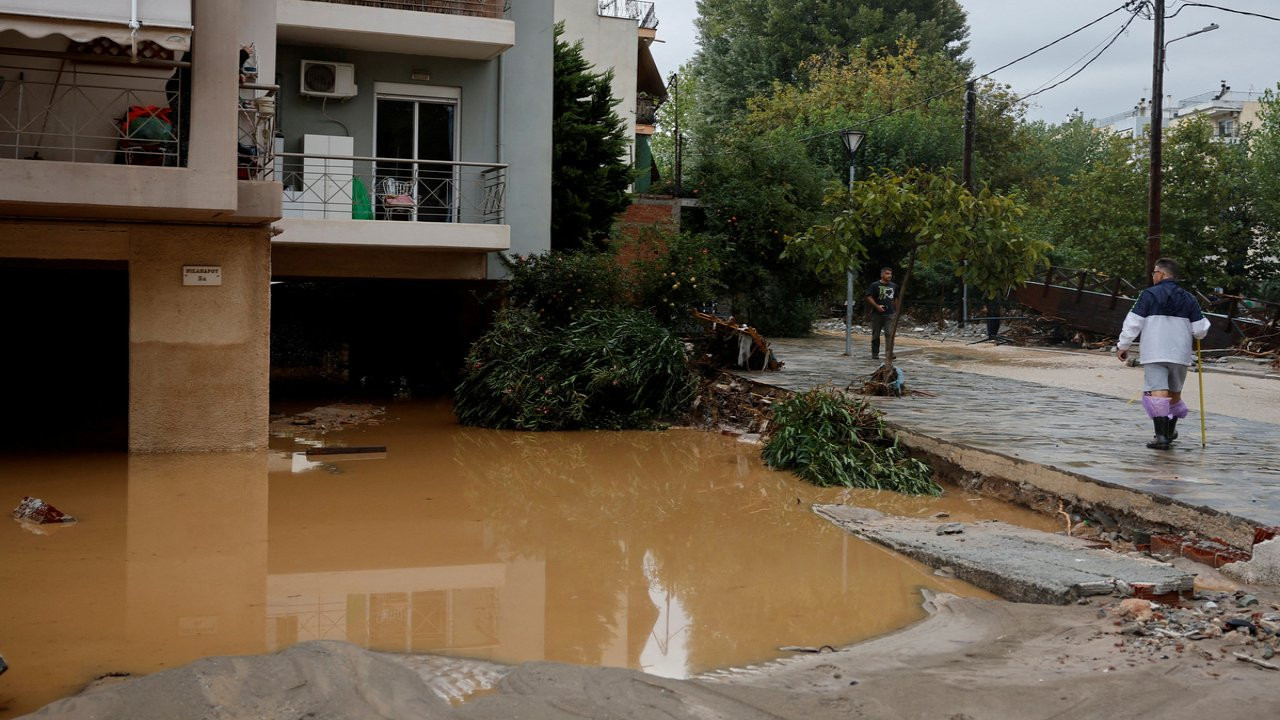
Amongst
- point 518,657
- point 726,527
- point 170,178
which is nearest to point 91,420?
point 170,178

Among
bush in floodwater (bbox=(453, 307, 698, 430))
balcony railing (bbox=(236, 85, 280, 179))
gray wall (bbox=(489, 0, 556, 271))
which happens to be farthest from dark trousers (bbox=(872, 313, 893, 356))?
balcony railing (bbox=(236, 85, 280, 179))

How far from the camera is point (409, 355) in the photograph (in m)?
22.7

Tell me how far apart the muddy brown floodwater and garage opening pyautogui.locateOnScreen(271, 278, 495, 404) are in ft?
25.0

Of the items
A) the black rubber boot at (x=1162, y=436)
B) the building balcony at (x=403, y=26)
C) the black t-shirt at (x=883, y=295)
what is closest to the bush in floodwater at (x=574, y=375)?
the building balcony at (x=403, y=26)

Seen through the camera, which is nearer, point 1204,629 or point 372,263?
point 1204,629

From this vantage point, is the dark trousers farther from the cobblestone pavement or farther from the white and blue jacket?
the white and blue jacket

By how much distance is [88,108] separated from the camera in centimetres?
1245

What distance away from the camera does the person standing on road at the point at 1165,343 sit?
35.8 ft

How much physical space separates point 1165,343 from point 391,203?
408 inches

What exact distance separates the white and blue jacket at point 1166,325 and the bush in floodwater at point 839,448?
2.42 metres

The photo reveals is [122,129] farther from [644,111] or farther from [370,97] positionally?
[644,111]

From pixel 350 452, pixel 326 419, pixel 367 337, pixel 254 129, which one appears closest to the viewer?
pixel 254 129

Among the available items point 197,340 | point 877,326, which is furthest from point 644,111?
point 197,340

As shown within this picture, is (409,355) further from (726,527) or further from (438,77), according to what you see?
(726,527)
